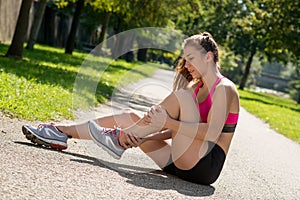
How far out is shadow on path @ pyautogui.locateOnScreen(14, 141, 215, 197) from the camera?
5.12 metres

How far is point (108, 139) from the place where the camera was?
5551 millimetres

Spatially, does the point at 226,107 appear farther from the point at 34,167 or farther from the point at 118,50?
the point at 118,50

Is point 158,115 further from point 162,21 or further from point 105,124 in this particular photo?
point 162,21

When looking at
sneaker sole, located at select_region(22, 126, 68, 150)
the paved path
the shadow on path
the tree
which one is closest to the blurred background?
the tree

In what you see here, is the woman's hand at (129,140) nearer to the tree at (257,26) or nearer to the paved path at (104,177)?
the paved path at (104,177)

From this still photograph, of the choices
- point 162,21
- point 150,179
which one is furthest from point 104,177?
point 162,21

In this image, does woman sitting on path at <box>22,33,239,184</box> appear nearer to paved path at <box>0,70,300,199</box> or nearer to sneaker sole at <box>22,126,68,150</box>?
sneaker sole at <box>22,126,68,150</box>

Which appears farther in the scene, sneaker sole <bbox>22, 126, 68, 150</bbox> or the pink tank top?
sneaker sole <bbox>22, 126, 68, 150</bbox>

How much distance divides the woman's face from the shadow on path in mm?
1055

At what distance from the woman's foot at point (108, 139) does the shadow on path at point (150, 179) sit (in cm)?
16

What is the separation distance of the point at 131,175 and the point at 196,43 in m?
1.41

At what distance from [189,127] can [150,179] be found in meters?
0.63

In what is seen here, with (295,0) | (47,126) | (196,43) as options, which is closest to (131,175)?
(47,126)

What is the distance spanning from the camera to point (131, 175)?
212 inches
